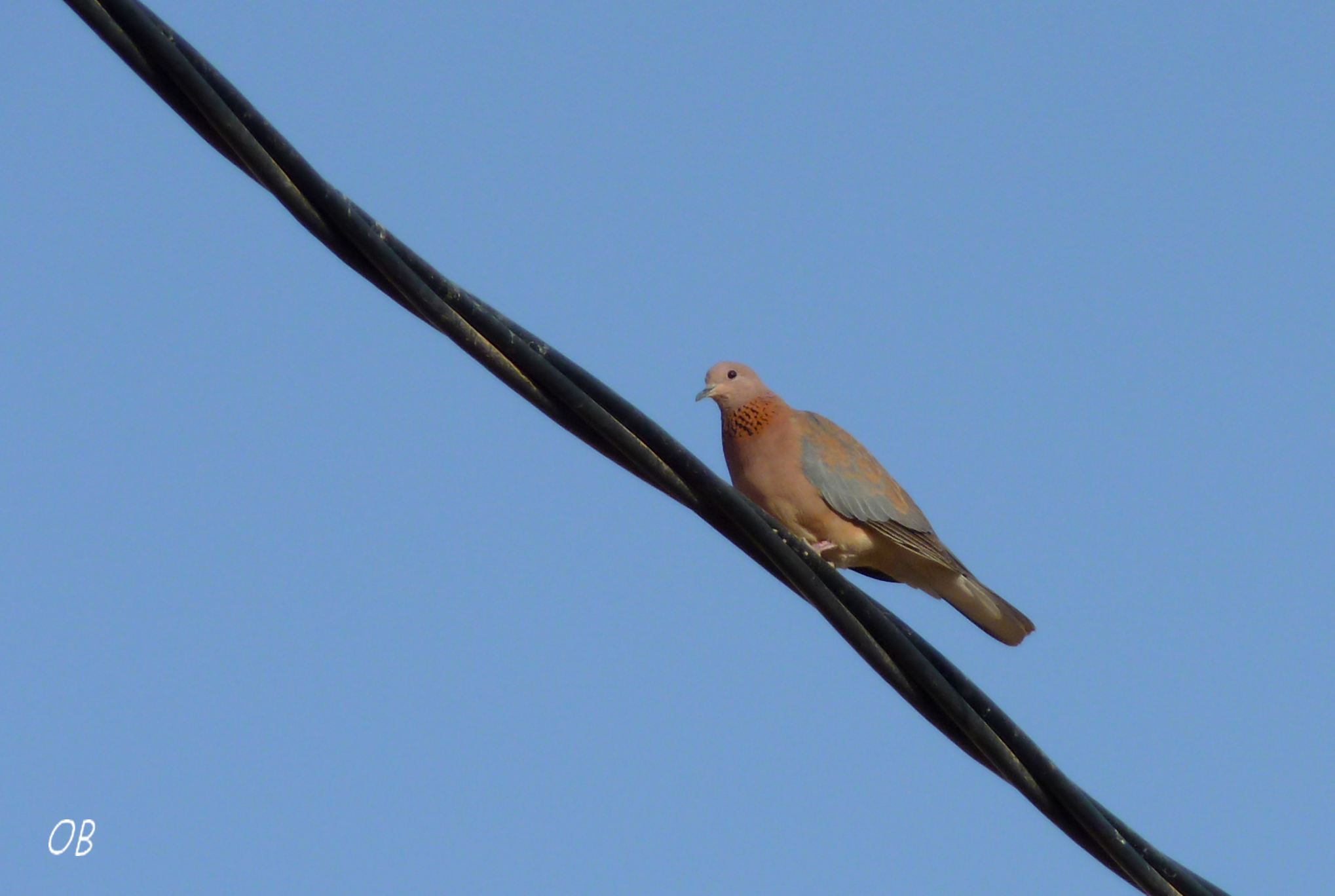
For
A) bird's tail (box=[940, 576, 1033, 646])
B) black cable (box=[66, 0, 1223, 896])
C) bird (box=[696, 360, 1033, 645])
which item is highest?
bird (box=[696, 360, 1033, 645])

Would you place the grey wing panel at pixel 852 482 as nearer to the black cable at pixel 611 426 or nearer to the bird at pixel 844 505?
the bird at pixel 844 505

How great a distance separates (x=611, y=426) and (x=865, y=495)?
120 inches

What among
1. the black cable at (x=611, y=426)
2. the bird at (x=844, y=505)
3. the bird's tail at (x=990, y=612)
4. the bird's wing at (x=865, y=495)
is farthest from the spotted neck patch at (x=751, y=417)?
the black cable at (x=611, y=426)

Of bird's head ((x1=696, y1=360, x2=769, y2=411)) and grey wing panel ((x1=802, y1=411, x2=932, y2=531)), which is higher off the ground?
bird's head ((x1=696, y1=360, x2=769, y2=411))

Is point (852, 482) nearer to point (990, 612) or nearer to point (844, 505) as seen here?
point (844, 505)

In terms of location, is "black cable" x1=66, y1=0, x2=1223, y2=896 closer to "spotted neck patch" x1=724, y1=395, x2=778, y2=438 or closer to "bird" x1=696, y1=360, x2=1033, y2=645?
"bird" x1=696, y1=360, x2=1033, y2=645

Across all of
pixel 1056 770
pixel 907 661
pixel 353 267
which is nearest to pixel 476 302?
pixel 353 267

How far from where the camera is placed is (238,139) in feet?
8.16

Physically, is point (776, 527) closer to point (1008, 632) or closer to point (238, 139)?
point (238, 139)

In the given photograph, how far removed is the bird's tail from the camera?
5586 millimetres

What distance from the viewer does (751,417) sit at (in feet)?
19.7

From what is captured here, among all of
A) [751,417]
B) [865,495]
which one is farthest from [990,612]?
[751,417]

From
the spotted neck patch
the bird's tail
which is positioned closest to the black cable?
the bird's tail

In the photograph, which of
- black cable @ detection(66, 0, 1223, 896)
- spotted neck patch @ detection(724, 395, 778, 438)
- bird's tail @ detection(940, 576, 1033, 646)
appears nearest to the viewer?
black cable @ detection(66, 0, 1223, 896)
